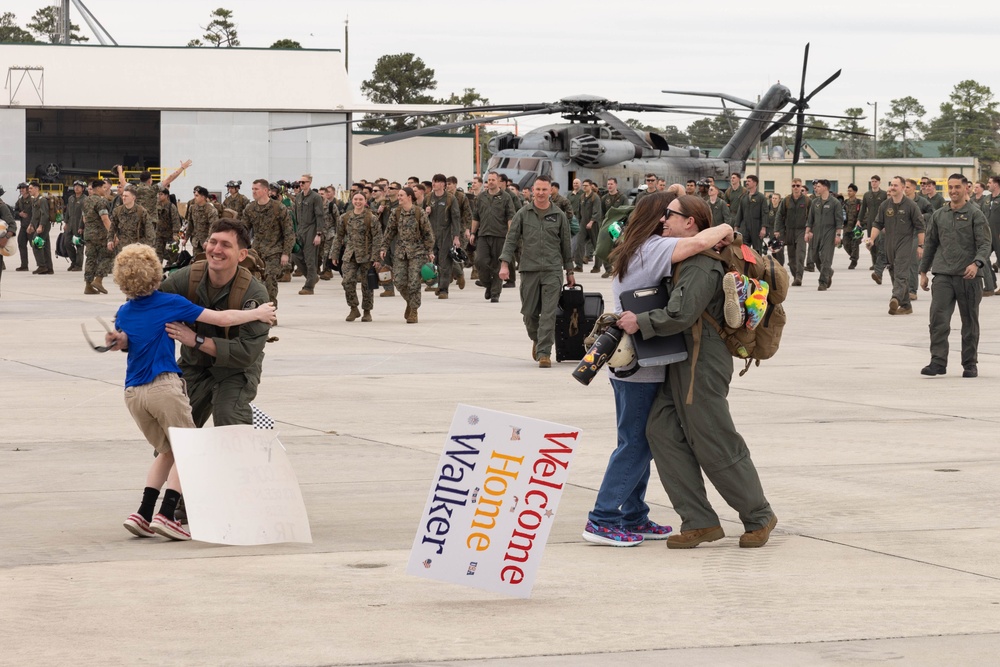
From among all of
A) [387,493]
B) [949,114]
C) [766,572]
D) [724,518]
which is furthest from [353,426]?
[949,114]

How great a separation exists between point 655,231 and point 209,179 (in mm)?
57211

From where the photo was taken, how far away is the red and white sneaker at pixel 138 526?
7488mm

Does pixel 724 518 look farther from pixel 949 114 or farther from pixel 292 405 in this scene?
pixel 949 114

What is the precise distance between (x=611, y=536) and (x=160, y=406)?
7.49 feet

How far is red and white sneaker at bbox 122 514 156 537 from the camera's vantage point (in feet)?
24.6

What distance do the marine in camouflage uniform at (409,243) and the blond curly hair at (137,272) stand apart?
12.3 metres

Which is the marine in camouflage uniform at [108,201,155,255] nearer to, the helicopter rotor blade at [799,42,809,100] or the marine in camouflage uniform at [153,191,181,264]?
the marine in camouflage uniform at [153,191,181,264]

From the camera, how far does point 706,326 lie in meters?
7.30

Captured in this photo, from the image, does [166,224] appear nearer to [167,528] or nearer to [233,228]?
[233,228]

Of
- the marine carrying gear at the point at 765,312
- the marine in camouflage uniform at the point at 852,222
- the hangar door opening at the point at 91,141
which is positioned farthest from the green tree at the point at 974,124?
the marine carrying gear at the point at 765,312

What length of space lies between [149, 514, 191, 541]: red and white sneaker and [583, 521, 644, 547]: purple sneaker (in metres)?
1.98

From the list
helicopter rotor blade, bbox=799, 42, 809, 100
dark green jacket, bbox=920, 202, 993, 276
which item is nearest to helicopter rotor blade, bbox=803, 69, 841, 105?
helicopter rotor blade, bbox=799, 42, 809, 100

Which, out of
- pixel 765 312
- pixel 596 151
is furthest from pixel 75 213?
pixel 765 312

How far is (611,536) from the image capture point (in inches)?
291
